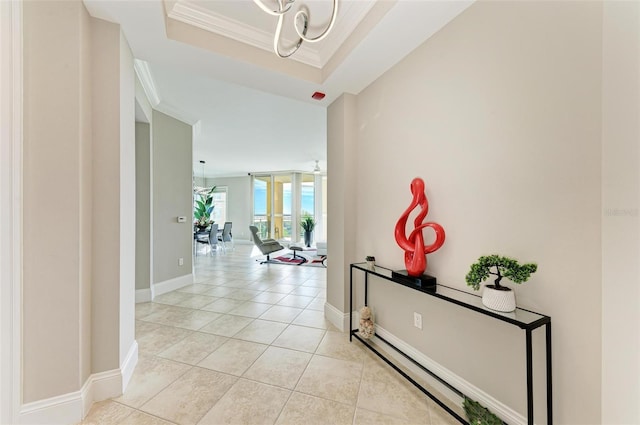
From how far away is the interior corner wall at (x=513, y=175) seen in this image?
1071mm

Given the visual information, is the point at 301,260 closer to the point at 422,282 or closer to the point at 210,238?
the point at 210,238

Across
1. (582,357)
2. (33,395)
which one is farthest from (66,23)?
(582,357)

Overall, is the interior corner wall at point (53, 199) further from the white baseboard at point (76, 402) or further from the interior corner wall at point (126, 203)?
the interior corner wall at point (126, 203)

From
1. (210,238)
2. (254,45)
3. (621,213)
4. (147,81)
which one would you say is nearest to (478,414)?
(621,213)

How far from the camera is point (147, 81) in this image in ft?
9.51

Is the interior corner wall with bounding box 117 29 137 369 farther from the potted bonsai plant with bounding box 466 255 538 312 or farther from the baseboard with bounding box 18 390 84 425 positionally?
the potted bonsai plant with bounding box 466 255 538 312

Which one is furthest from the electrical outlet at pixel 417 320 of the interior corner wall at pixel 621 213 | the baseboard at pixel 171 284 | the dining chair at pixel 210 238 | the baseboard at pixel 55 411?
the dining chair at pixel 210 238

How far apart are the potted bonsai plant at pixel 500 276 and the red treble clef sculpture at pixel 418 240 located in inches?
13.9

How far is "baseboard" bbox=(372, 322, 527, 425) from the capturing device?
4.42 ft

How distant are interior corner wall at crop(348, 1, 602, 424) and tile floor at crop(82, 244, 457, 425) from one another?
0.45 metres

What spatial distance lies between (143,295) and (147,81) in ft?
8.74

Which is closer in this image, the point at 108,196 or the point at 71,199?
the point at 71,199

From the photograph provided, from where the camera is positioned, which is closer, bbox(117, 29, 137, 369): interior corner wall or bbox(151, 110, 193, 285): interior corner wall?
bbox(117, 29, 137, 369): interior corner wall

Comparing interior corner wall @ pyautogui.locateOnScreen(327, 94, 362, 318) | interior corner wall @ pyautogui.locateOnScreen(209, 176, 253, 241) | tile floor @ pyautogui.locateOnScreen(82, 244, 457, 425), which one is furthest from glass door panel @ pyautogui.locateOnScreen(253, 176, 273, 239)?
interior corner wall @ pyautogui.locateOnScreen(327, 94, 362, 318)
